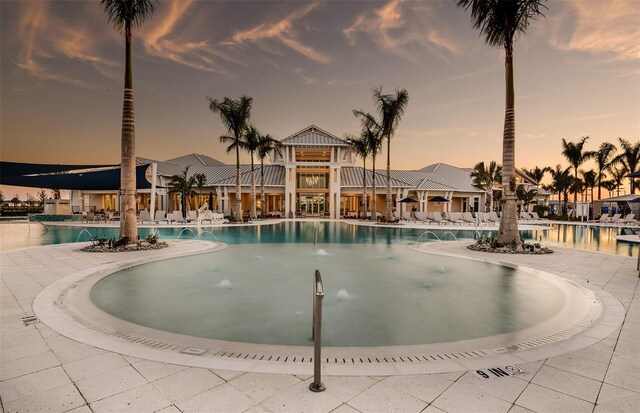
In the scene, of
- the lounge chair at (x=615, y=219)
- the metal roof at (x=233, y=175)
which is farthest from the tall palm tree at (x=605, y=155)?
the metal roof at (x=233, y=175)

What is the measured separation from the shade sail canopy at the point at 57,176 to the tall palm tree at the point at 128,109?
1271 cm

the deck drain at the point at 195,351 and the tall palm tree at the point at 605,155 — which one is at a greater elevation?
the tall palm tree at the point at 605,155

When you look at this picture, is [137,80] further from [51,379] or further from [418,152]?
[418,152]

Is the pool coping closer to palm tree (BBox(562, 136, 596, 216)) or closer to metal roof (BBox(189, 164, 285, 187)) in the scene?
metal roof (BBox(189, 164, 285, 187))

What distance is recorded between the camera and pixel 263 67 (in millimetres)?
27203

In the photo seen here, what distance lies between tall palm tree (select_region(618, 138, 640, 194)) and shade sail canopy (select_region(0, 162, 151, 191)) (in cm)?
4921

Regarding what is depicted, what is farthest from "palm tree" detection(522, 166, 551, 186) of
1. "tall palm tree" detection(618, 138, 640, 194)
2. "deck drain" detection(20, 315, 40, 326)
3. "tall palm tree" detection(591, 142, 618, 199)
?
"deck drain" detection(20, 315, 40, 326)

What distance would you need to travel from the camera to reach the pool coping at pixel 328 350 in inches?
124

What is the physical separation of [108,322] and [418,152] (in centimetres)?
4472

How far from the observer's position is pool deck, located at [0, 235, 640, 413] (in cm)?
245

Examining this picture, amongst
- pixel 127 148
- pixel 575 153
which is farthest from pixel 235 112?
pixel 575 153

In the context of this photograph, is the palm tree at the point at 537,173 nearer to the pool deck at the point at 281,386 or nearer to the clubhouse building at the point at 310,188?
the clubhouse building at the point at 310,188

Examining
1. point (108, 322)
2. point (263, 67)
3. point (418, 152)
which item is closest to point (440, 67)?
point (263, 67)

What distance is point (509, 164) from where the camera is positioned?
11.8 meters
